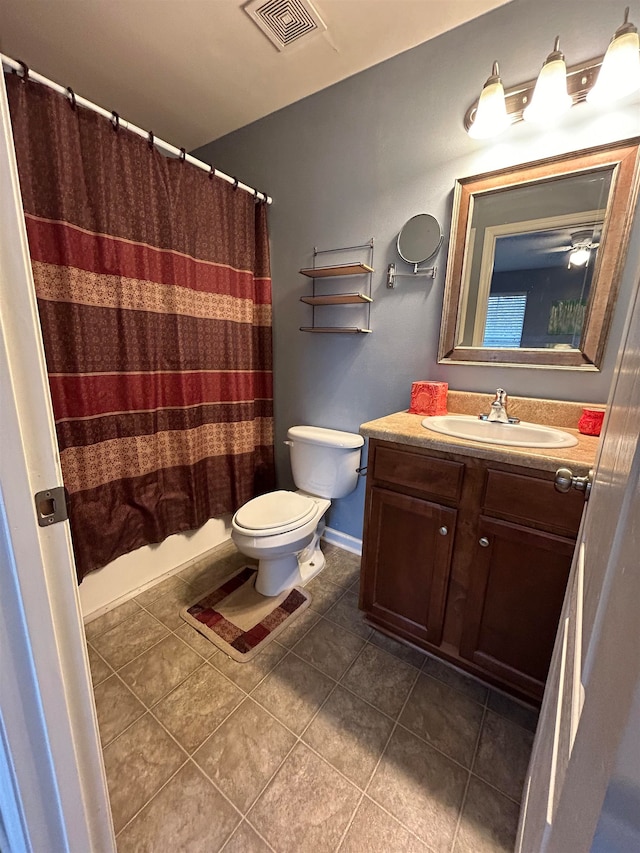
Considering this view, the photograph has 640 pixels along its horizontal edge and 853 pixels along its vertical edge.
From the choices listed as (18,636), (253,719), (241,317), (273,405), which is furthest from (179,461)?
(18,636)

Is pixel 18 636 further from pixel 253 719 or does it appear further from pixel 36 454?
pixel 253 719

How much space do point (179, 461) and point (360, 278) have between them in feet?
4.28

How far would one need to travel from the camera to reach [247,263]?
190 centimetres

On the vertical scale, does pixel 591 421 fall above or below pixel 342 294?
below

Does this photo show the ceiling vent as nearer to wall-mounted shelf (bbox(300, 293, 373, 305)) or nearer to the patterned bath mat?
wall-mounted shelf (bbox(300, 293, 373, 305))

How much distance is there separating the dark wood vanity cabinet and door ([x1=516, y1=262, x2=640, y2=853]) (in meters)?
0.52

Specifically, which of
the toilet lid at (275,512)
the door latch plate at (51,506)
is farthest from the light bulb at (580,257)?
the door latch plate at (51,506)

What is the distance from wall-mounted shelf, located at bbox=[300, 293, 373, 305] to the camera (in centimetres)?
166

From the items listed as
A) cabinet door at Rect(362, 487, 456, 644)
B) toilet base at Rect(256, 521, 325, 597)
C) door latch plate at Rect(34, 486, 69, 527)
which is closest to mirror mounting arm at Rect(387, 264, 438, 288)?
cabinet door at Rect(362, 487, 456, 644)

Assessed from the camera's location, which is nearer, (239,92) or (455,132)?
(455,132)

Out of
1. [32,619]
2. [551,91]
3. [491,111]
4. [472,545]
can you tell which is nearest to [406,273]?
[491,111]

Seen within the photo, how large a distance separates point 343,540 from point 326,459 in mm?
578

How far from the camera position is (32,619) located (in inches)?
19.0

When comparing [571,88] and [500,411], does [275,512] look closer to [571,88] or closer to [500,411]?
[500,411]
